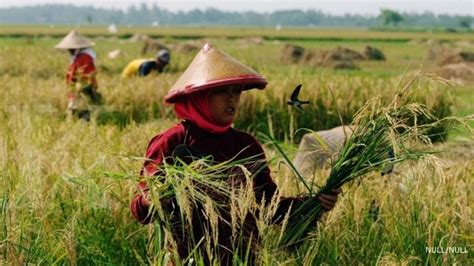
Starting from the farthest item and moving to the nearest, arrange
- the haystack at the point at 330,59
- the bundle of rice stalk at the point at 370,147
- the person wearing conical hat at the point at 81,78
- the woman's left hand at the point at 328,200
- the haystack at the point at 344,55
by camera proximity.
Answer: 1. the haystack at the point at 344,55
2. the haystack at the point at 330,59
3. the person wearing conical hat at the point at 81,78
4. the woman's left hand at the point at 328,200
5. the bundle of rice stalk at the point at 370,147

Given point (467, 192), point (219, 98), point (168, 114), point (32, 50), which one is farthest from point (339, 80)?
point (32, 50)

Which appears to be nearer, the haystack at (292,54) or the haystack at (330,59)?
the haystack at (330,59)

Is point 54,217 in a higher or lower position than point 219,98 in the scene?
lower

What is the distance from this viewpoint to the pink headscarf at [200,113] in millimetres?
2541

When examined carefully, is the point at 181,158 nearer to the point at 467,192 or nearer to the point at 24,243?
the point at 24,243

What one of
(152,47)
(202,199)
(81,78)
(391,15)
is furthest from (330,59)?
(391,15)

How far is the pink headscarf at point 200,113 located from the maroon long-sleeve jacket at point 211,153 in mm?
29

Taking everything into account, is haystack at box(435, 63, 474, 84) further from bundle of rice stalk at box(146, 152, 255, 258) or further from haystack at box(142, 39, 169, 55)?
Answer: bundle of rice stalk at box(146, 152, 255, 258)

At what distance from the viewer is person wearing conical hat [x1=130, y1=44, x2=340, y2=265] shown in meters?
2.50

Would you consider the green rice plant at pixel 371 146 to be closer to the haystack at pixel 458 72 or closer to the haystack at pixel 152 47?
the haystack at pixel 458 72

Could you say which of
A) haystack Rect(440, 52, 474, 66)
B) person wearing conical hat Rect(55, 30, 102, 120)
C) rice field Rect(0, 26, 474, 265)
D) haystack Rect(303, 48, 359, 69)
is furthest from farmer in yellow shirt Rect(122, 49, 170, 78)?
haystack Rect(440, 52, 474, 66)

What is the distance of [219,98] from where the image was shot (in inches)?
101

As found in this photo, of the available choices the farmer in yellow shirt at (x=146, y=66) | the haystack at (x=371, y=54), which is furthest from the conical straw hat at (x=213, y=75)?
the haystack at (x=371, y=54)

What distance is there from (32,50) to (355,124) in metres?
15.9
